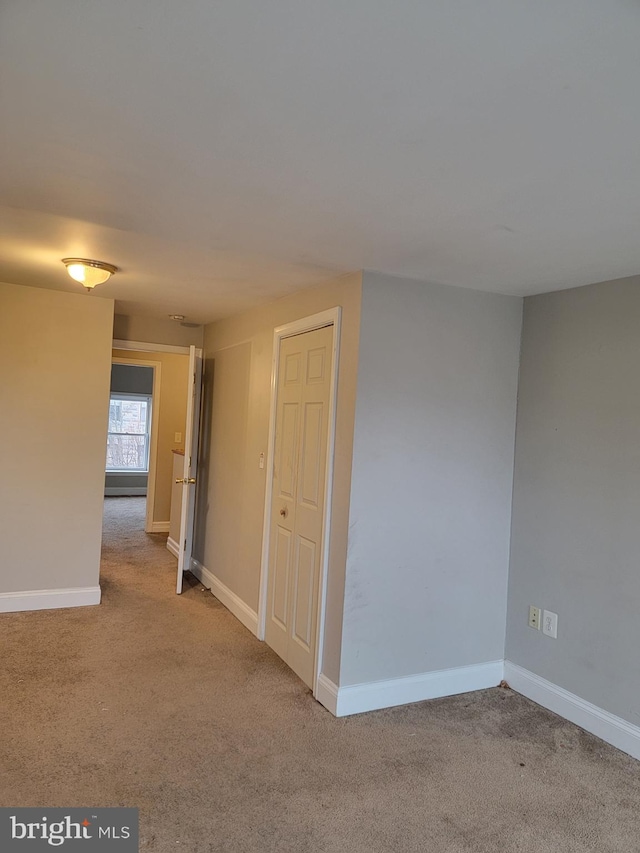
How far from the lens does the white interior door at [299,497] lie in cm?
319

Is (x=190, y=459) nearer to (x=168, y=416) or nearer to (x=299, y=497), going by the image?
(x=299, y=497)

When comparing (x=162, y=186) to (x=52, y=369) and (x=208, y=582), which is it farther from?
(x=208, y=582)

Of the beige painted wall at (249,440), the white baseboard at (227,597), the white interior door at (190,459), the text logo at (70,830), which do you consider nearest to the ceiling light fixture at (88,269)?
the beige painted wall at (249,440)

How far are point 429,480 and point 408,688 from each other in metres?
1.11

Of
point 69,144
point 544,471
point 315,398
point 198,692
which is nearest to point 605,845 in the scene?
point 544,471

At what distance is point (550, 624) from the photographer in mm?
3127

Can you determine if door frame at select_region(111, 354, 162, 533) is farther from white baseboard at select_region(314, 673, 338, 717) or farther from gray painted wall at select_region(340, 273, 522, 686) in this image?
gray painted wall at select_region(340, 273, 522, 686)

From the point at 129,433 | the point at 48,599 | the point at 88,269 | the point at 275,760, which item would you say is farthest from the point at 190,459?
the point at 129,433

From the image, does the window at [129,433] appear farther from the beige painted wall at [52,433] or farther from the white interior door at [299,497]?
the white interior door at [299,497]

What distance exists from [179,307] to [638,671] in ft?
12.1

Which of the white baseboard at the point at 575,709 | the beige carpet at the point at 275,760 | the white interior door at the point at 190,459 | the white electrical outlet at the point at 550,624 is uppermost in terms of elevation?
the white interior door at the point at 190,459

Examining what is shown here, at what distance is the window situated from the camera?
1005 cm

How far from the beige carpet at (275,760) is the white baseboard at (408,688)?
7 cm

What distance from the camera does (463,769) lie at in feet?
8.20
